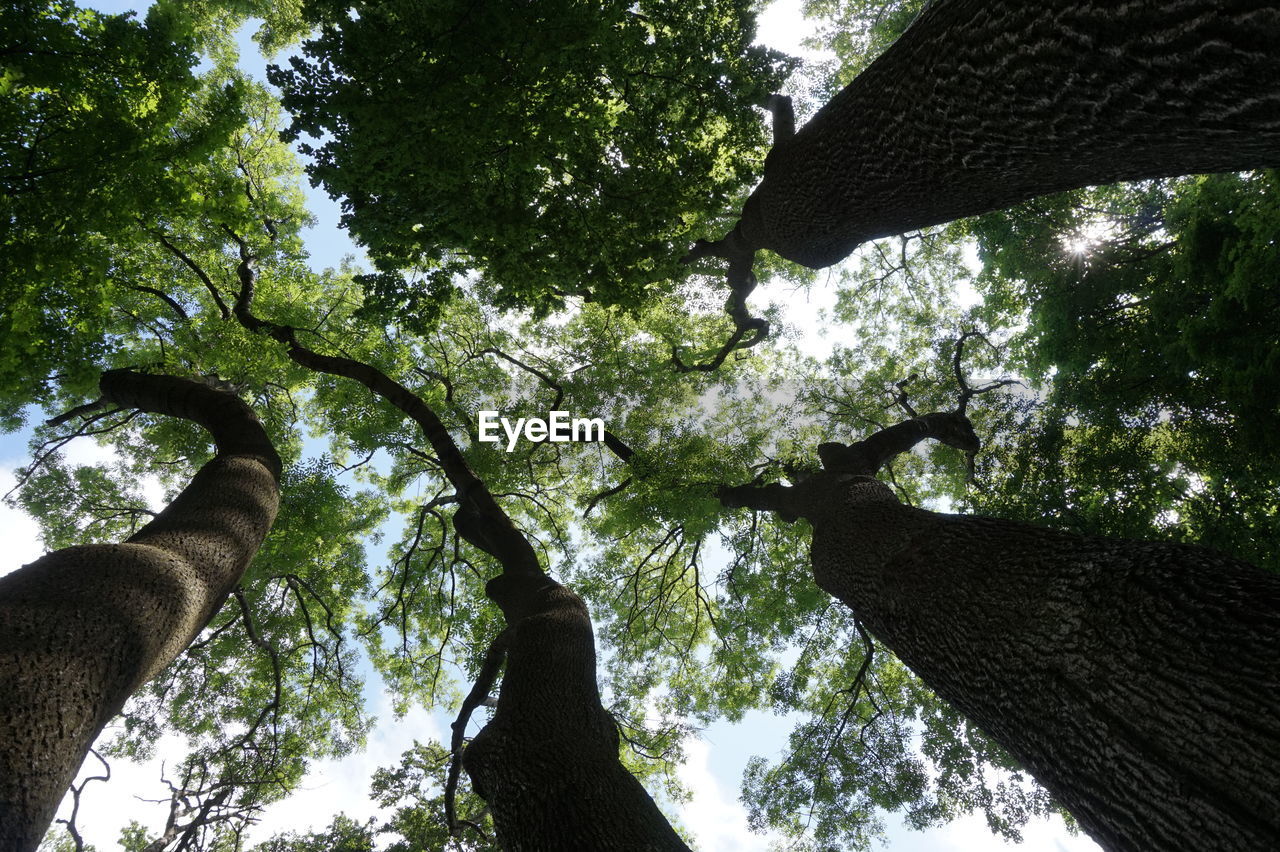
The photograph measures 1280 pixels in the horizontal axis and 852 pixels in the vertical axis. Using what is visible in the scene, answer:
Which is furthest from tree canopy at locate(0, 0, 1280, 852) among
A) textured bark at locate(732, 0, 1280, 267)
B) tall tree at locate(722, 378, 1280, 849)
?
tall tree at locate(722, 378, 1280, 849)

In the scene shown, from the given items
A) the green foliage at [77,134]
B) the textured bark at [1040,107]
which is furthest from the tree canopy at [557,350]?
the textured bark at [1040,107]

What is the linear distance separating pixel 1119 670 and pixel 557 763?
10.4ft

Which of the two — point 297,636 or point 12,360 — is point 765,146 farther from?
point 297,636

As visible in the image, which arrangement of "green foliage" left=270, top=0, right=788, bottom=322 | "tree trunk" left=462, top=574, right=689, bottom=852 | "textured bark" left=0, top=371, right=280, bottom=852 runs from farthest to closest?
"green foliage" left=270, top=0, right=788, bottom=322, "tree trunk" left=462, top=574, right=689, bottom=852, "textured bark" left=0, top=371, right=280, bottom=852

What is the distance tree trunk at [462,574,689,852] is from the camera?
3406 millimetres

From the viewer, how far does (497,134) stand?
530 cm

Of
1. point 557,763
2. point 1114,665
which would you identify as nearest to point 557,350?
point 557,763

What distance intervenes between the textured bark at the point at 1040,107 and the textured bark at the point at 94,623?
5.47m

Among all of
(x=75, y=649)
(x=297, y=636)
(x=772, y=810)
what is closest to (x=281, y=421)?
(x=297, y=636)

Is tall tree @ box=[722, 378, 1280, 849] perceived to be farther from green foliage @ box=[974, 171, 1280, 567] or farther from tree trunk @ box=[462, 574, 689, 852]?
green foliage @ box=[974, 171, 1280, 567]

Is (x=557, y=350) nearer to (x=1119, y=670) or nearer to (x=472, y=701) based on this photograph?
(x=472, y=701)

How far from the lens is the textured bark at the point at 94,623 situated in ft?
8.00

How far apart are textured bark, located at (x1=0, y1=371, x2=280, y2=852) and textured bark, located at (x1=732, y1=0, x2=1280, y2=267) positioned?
5469 millimetres

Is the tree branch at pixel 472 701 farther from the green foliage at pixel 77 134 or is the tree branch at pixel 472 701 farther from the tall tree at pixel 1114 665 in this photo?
the green foliage at pixel 77 134
